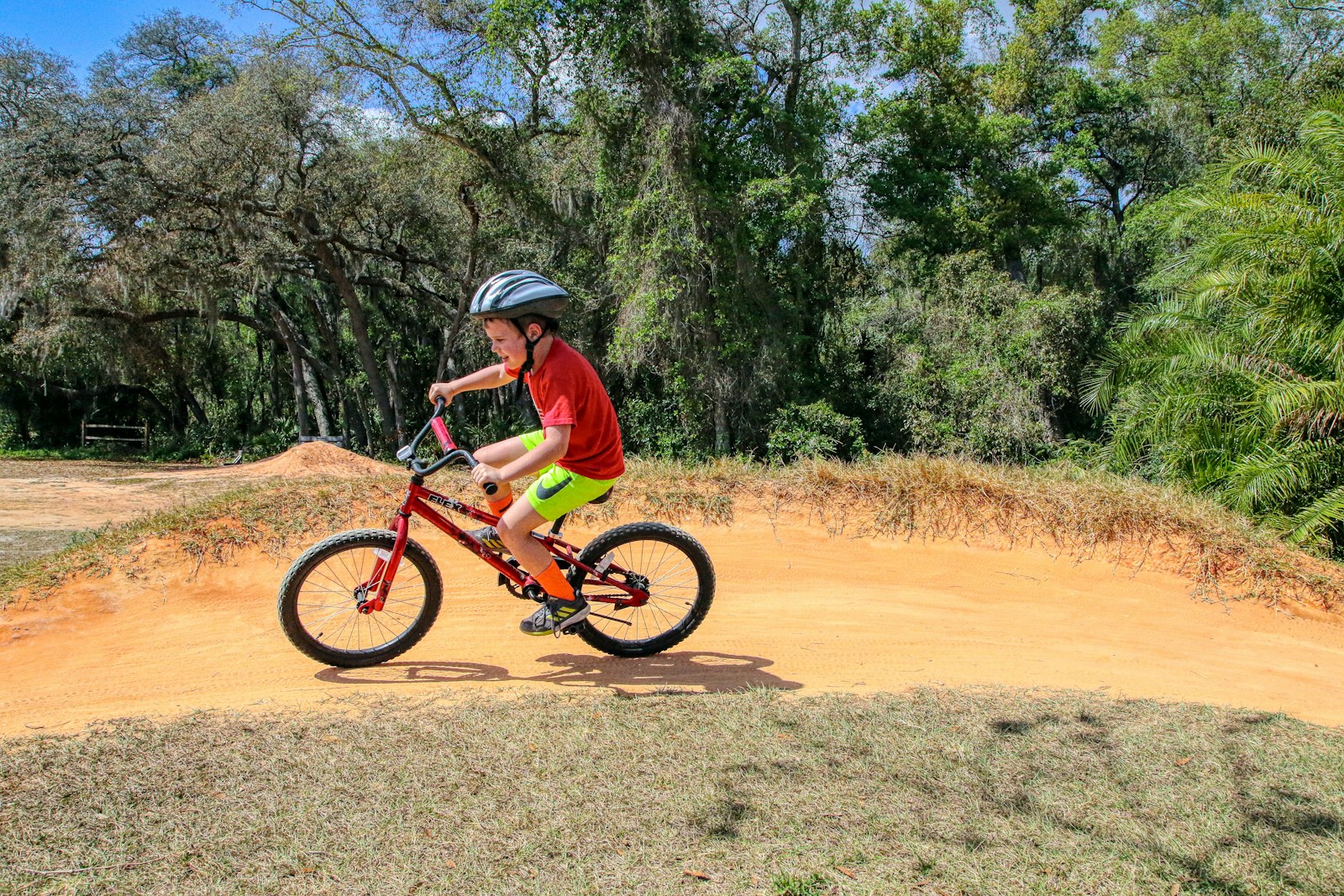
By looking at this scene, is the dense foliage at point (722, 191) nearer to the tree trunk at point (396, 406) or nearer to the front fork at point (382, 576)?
the tree trunk at point (396, 406)

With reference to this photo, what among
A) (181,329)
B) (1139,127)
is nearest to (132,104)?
(181,329)

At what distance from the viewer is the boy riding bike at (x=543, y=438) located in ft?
15.2

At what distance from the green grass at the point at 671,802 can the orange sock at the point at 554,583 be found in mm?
611

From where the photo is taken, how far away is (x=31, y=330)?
23953mm

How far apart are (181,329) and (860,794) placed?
33.6 m

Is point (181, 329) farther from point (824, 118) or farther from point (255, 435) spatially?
point (824, 118)

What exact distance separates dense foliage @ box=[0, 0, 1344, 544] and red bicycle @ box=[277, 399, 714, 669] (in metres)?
13.3

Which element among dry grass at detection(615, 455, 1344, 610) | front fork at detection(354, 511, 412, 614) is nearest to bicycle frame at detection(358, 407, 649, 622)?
front fork at detection(354, 511, 412, 614)

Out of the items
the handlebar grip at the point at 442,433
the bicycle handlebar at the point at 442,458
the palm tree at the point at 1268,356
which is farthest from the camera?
the palm tree at the point at 1268,356

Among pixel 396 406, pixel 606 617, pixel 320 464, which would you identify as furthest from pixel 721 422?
pixel 606 617

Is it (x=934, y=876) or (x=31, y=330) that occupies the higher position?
(x=31, y=330)

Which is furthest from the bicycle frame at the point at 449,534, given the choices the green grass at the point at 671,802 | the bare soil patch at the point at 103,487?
the bare soil patch at the point at 103,487

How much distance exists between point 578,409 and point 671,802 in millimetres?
2067

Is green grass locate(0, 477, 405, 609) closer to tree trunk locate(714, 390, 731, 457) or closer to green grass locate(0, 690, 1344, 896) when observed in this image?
green grass locate(0, 690, 1344, 896)
